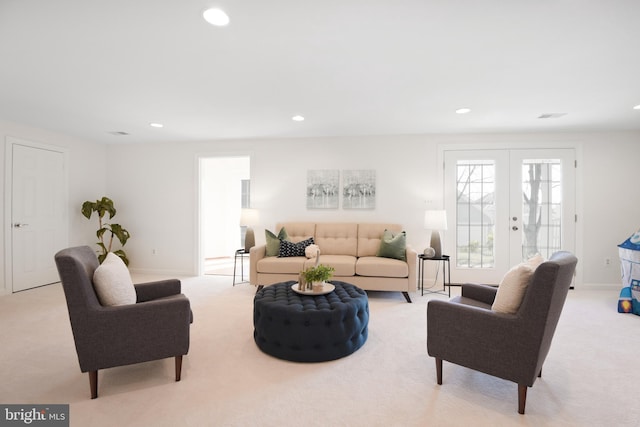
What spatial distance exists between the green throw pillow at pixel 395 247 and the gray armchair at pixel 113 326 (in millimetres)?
2849

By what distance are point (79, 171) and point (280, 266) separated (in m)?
3.96

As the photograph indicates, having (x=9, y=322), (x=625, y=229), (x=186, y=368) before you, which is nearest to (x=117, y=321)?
(x=186, y=368)

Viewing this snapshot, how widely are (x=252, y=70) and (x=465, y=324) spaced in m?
2.53

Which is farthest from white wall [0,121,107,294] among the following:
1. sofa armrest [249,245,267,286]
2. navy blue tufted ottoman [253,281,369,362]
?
navy blue tufted ottoman [253,281,369,362]

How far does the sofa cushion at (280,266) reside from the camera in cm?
417

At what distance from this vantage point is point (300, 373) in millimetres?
2252

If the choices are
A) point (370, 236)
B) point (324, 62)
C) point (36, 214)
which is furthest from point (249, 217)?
point (36, 214)

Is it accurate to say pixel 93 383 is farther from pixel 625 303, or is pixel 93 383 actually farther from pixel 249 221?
pixel 625 303

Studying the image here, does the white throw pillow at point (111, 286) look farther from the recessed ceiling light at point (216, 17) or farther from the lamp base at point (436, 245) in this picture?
the lamp base at point (436, 245)

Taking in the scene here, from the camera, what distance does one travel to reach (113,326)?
1918 mm

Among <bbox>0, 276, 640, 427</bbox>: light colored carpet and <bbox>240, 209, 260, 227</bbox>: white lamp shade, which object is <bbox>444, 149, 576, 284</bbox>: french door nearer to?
<bbox>0, 276, 640, 427</bbox>: light colored carpet

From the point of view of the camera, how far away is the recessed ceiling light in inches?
73.3

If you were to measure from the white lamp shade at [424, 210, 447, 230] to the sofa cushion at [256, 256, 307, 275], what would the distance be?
6.05ft

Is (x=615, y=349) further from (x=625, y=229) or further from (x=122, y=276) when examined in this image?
(x=122, y=276)
